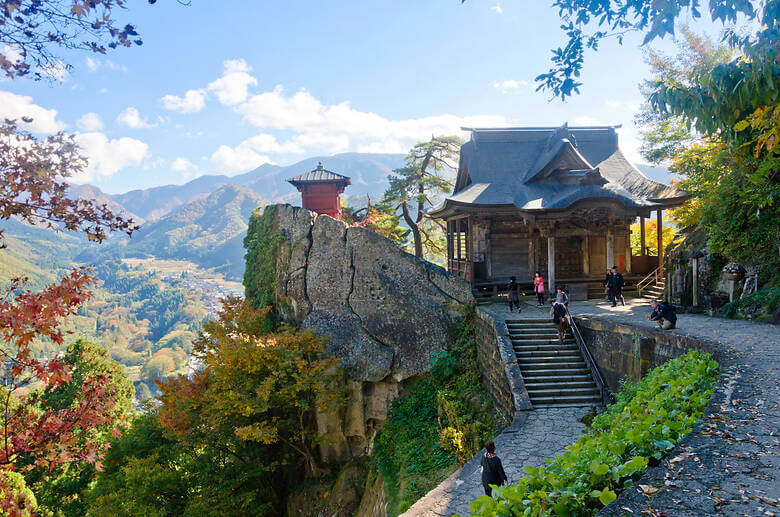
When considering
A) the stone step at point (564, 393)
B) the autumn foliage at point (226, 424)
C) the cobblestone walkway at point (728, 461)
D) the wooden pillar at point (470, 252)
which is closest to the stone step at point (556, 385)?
the stone step at point (564, 393)

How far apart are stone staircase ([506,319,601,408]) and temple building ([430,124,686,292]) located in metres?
4.96

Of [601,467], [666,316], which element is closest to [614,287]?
[666,316]

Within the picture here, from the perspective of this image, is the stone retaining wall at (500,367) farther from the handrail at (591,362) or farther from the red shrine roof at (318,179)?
the red shrine roof at (318,179)

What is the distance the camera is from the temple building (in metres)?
17.5

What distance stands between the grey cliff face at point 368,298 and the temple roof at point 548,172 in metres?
4.58

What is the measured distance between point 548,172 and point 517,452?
14.6 m

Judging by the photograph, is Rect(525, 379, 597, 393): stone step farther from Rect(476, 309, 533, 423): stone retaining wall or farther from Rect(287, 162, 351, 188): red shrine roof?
Rect(287, 162, 351, 188): red shrine roof

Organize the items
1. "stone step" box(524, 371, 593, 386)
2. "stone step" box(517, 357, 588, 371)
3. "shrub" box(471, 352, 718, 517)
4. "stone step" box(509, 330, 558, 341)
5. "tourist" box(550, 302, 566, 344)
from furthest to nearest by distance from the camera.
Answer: "stone step" box(509, 330, 558, 341), "tourist" box(550, 302, 566, 344), "stone step" box(517, 357, 588, 371), "stone step" box(524, 371, 593, 386), "shrub" box(471, 352, 718, 517)

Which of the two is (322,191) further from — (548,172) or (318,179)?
(548,172)

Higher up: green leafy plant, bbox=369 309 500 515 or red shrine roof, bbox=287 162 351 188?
red shrine roof, bbox=287 162 351 188

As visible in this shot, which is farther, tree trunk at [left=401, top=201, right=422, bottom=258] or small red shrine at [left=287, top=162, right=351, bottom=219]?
tree trunk at [left=401, top=201, right=422, bottom=258]

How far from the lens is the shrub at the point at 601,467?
3.90 metres

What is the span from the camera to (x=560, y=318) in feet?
42.1

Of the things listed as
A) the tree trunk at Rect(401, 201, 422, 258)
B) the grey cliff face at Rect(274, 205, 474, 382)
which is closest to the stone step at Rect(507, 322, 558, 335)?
the grey cliff face at Rect(274, 205, 474, 382)
